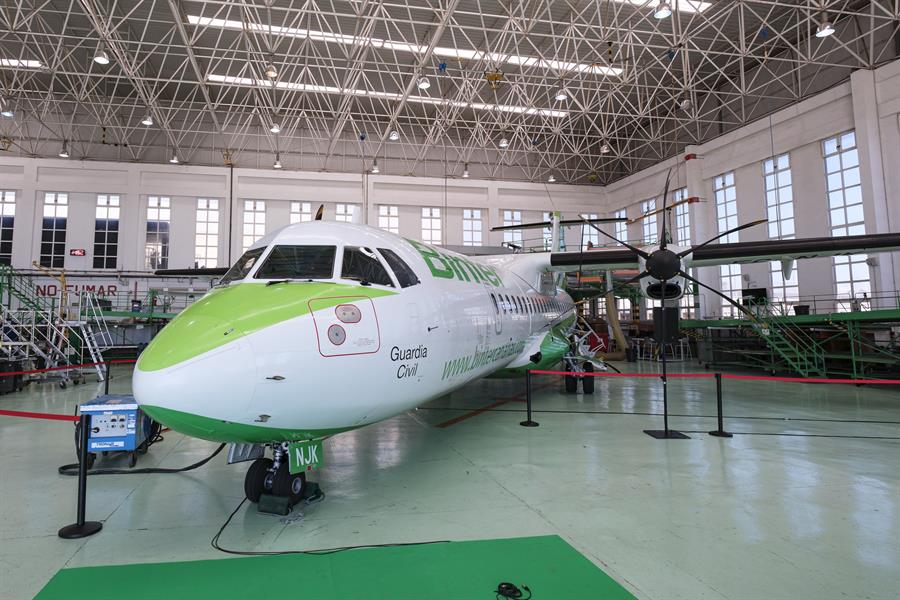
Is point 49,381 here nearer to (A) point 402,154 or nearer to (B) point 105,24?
(B) point 105,24

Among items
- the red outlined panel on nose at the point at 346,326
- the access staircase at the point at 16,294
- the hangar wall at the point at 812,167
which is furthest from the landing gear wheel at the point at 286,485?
the hangar wall at the point at 812,167

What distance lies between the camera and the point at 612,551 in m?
3.95

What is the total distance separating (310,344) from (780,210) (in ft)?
88.8

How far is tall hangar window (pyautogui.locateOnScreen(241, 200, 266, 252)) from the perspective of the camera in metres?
30.3

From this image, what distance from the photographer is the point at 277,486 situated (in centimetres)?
480

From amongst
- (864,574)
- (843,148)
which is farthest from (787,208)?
(864,574)

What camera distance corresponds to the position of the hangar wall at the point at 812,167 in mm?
18406

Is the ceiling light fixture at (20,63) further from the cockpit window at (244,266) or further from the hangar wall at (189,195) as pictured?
the cockpit window at (244,266)

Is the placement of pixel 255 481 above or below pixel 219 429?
below

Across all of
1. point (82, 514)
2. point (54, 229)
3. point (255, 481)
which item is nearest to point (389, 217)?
point (54, 229)

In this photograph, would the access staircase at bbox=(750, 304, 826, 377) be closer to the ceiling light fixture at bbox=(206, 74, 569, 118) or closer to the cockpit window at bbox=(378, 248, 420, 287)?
the ceiling light fixture at bbox=(206, 74, 569, 118)

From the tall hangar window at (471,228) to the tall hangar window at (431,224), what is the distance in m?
1.96

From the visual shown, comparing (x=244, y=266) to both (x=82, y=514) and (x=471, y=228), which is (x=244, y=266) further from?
(x=471, y=228)

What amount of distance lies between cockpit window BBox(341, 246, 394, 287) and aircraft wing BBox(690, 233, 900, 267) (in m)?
8.72
